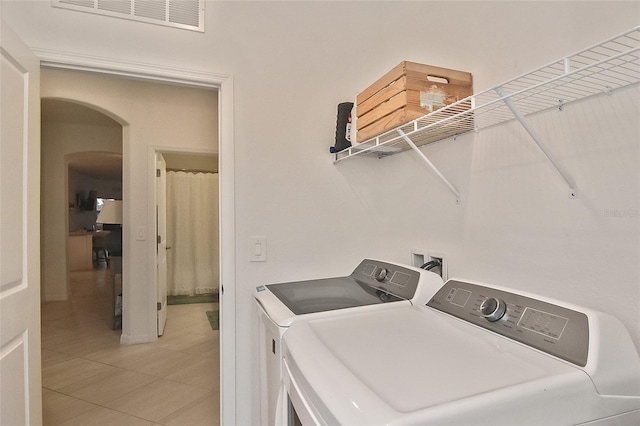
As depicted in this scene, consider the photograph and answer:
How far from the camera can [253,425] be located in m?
1.62

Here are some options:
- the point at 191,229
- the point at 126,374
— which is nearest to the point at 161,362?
the point at 126,374

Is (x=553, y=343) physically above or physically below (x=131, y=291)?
above

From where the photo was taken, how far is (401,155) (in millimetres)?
1815

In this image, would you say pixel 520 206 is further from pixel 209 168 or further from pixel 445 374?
pixel 209 168

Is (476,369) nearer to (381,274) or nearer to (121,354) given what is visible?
(381,274)

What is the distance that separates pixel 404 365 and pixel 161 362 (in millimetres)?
2683

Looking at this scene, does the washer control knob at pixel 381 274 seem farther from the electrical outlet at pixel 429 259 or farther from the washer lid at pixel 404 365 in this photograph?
the washer lid at pixel 404 365

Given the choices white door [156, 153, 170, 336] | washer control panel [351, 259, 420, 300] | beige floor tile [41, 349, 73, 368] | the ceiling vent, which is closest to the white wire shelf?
washer control panel [351, 259, 420, 300]

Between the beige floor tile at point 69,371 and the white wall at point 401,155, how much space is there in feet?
5.59

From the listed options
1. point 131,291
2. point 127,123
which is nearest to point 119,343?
point 131,291

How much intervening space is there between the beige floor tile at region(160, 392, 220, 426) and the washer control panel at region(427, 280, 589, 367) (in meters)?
1.64

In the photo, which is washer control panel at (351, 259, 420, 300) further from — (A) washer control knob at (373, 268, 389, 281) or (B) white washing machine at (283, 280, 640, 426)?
(B) white washing machine at (283, 280, 640, 426)

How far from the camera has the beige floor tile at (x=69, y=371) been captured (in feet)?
8.07

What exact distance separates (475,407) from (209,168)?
17.0ft
